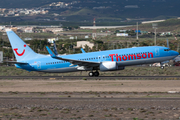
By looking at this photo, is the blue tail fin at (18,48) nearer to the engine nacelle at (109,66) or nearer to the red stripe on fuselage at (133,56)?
the engine nacelle at (109,66)

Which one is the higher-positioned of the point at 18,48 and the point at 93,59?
the point at 18,48

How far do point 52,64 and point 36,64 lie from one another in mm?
2494

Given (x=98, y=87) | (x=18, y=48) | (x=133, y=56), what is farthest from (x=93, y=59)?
(x=98, y=87)

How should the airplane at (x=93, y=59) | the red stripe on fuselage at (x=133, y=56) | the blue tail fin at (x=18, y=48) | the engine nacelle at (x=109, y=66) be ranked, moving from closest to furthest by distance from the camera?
the engine nacelle at (x=109, y=66)
the red stripe on fuselage at (x=133, y=56)
the airplane at (x=93, y=59)
the blue tail fin at (x=18, y=48)

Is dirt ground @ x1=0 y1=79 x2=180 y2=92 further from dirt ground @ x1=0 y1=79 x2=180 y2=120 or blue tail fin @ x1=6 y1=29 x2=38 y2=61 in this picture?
blue tail fin @ x1=6 y1=29 x2=38 y2=61

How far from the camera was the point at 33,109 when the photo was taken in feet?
73.4

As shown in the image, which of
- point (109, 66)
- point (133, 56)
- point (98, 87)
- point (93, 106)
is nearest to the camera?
point (93, 106)

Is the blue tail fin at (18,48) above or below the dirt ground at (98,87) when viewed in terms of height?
above

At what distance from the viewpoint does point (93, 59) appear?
4900cm

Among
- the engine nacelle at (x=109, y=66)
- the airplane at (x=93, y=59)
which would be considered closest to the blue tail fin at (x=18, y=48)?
the airplane at (x=93, y=59)

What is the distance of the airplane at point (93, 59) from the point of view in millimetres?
47750

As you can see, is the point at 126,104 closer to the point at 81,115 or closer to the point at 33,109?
the point at 81,115

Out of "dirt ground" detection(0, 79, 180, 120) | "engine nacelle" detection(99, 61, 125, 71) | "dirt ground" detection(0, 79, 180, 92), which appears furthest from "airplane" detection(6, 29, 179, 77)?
"dirt ground" detection(0, 79, 180, 120)

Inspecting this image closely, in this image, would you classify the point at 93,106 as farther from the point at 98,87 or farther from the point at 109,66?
the point at 109,66
